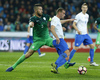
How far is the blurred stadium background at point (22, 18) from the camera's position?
19.7 m

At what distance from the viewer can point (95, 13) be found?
2531 cm

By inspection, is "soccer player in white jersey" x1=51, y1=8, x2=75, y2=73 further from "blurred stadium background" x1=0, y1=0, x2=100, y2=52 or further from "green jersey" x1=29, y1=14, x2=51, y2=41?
"blurred stadium background" x1=0, y1=0, x2=100, y2=52

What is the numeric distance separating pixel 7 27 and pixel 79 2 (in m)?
8.17

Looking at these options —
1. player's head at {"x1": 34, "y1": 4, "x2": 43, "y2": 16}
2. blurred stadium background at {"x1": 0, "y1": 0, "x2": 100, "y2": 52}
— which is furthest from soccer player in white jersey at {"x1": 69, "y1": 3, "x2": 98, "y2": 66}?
blurred stadium background at {"x1": 0, "y1": 0, "x2": 100, "y2": 52}

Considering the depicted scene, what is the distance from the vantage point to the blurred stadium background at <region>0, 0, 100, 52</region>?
19.7 metres

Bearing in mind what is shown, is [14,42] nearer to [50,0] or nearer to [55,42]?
[50,0]

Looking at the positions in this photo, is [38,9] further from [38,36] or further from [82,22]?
[82,22]

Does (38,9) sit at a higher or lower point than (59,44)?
higher

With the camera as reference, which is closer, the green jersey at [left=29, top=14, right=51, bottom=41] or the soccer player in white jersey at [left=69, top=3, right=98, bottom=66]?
the green jersey at [left=29, top=14, right=51, bottom=41]

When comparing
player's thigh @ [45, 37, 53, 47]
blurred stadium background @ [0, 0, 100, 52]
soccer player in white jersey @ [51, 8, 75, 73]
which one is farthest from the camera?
blurred stadium background @ [0, 0, 100, 52]

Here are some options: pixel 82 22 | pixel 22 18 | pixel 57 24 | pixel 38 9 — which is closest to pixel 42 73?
pixel 57 24

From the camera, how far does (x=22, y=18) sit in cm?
2239

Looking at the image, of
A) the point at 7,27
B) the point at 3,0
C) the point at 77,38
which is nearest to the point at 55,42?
the point at 77,38

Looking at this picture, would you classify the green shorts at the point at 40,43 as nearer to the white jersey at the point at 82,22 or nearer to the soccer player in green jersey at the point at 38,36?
the soccer player in green jersey at the point at 38,36
